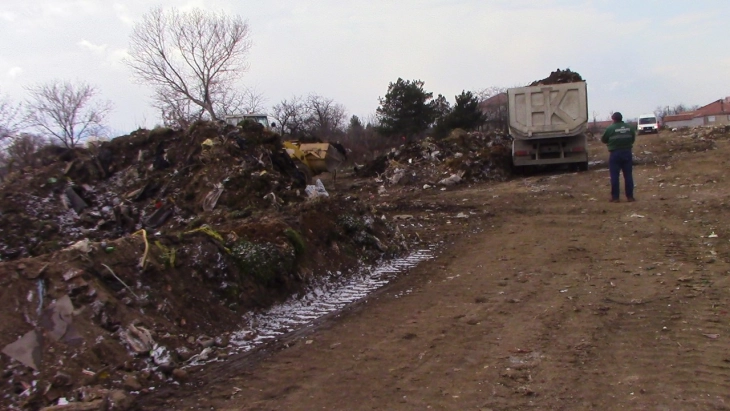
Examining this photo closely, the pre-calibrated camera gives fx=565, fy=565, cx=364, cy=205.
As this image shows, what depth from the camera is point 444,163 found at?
18.8m

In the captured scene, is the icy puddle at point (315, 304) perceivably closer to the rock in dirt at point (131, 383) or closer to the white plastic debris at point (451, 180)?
the rock in dirt at point (131, 383)

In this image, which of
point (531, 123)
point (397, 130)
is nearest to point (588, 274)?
point (531, 123)

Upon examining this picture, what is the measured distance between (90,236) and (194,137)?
294cm

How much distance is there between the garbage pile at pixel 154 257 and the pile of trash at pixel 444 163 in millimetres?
6773

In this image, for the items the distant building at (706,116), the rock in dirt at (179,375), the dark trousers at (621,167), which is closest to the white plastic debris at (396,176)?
the dark trousers at (621,167)

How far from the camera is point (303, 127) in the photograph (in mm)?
41156

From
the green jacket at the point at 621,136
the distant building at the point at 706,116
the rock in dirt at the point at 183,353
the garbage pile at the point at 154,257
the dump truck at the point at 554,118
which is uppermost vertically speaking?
the distant building at the point at 706,116

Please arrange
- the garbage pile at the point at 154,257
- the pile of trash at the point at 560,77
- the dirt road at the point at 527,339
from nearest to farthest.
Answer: the dirt road at the point at 527,339 < the garbage pile at the point at 154,257 < the pile of trash at the point at 560,77

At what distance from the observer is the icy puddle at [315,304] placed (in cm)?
517

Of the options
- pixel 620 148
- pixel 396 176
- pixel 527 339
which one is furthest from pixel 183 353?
pixel 396 176

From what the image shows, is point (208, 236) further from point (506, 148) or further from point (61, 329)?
point (506, 148)

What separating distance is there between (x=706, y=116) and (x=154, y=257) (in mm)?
97031

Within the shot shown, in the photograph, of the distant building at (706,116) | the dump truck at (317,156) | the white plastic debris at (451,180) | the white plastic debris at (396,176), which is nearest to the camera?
the dump truck at (317,156)

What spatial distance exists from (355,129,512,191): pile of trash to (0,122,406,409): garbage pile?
6773 millimetres
